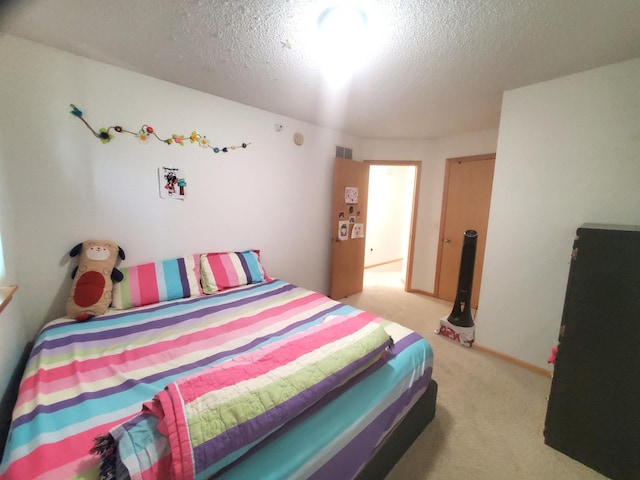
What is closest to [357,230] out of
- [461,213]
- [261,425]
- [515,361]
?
[461,213]

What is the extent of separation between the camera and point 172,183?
222 cm

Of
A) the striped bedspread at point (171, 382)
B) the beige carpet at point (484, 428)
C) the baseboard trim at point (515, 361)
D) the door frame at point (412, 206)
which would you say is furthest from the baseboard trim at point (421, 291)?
the striped bedspread at point (171, 382)

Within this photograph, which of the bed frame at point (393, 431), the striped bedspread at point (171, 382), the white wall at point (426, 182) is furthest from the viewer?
the white wall at point (426, 182)

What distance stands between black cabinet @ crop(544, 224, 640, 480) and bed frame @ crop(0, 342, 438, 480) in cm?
75

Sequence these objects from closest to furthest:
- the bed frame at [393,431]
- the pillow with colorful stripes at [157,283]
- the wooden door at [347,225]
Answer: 1. the bed frame at [393,431]
2. the pillow with colorful stripes at [157,283]
3. the wooden door at [347,225]

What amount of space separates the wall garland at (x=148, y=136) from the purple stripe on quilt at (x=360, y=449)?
245cm

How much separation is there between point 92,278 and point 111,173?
800 mm

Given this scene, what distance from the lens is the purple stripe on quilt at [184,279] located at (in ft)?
6.87

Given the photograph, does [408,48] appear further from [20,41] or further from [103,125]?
[20,41]

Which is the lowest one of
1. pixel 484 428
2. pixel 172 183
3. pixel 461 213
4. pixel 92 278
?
pixel 484 428

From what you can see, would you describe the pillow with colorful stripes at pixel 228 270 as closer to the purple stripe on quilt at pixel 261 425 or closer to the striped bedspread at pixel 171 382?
the striped bedspread at pixel 171 382

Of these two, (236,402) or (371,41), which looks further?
(371,41)

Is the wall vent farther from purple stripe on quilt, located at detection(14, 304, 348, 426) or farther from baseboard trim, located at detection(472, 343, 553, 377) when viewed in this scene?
baseboard trim, located at detection(472, 343, 553, 377)

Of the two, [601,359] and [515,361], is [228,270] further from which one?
[515,361]
